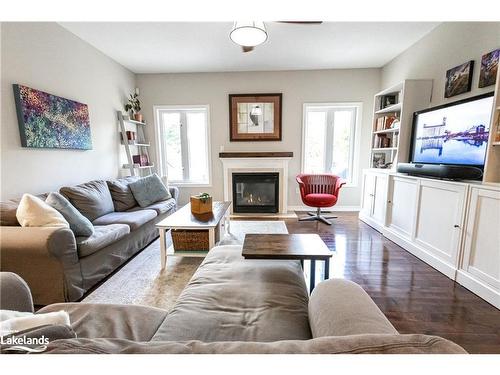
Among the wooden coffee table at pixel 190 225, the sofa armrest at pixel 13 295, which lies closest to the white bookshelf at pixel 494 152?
the wooden coffee table at pixel 190 225

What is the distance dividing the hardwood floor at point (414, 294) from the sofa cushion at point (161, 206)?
207 centimetres

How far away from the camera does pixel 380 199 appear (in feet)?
10.6

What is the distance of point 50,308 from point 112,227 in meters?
1.22

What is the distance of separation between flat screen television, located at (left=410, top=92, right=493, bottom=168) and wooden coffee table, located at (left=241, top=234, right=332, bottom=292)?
1.67 m

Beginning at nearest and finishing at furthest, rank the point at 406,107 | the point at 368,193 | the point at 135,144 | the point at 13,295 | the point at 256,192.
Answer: the point at 13,295 → the point at 406,107 → the point at 368,193 → the point at 135,144 → the point at 256,192

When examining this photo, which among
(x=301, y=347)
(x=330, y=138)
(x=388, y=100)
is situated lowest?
(x=301, y=347)

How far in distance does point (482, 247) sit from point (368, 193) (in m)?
1.87

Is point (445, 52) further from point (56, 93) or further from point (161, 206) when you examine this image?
point (56, 93)

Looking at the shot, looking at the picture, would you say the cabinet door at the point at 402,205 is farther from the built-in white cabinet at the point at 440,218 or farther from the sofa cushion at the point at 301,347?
the sofa cushion at the point at 301,347

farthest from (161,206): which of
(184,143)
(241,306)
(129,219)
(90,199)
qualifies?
(241,306)

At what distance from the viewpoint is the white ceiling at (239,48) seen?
2.70 meters
